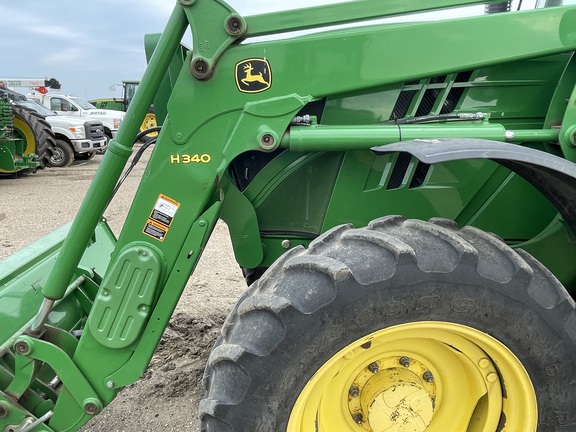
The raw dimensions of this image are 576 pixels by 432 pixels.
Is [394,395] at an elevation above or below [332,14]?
below

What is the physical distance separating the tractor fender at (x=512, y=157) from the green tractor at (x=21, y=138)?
36.2 ft

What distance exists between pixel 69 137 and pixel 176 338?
35.9 ft

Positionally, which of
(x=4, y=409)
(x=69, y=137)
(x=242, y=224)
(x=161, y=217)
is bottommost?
(x=4, y=409)

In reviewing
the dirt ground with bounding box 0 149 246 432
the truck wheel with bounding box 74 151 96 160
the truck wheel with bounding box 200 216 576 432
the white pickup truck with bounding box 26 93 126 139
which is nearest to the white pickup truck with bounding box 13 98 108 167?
the truck wheel with bounding box 74 151 96 160

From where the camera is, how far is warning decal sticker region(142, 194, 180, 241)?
1.85 metres

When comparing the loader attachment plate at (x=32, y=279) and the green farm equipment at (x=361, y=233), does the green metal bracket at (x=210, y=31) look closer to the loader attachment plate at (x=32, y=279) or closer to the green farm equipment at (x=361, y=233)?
the green farm equipment at (x=361, y=233)

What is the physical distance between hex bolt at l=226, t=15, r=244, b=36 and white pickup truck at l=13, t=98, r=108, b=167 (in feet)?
40.1

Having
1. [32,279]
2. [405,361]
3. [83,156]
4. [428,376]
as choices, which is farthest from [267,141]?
[83,156]

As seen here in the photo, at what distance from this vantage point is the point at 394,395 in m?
Result: 1.77

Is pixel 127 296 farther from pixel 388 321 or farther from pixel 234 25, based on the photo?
pixel 234 25

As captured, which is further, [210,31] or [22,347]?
[22,347]

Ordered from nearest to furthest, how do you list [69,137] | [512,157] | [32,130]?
[512,157], [32,130], [69,137]

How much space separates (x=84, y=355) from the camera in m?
1.90

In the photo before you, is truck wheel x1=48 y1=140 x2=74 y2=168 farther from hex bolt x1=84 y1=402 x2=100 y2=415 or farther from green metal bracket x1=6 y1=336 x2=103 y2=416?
hex bolt x1=84 y1=402 x2=100 y2=415
